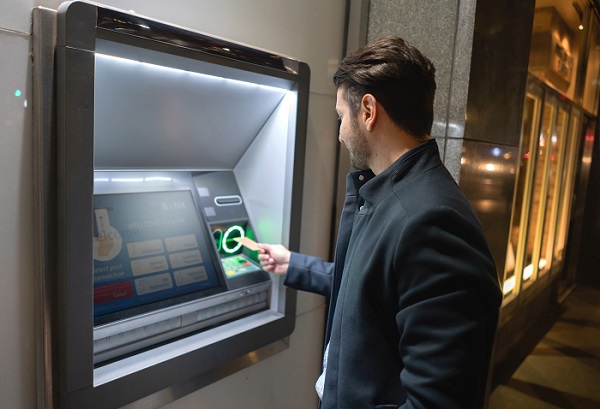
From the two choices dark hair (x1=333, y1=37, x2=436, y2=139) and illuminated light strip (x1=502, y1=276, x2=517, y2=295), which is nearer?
dark hair (x1=333, y1=37, x2=436, y2=139)

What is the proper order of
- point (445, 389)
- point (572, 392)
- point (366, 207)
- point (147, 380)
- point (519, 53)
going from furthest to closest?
point (572, 392), point (519, 53), point (147, 380), point (366, 207), point (445, 389)

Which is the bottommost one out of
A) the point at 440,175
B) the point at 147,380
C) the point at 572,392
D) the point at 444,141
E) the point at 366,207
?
the point at 572,392

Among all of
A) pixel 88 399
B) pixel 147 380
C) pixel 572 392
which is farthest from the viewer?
pixel 572 392

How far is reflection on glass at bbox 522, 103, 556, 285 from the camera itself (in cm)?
367

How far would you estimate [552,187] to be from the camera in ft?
12.2

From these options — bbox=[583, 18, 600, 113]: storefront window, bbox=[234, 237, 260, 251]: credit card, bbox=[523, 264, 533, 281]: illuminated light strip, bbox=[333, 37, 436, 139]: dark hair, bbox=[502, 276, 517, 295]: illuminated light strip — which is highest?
bbox=[583, 18, 600, 113]: storefront window

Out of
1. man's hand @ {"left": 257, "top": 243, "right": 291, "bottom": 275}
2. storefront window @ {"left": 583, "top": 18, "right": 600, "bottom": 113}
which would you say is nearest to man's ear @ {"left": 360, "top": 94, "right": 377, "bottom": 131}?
man's hand @ {"left": 257, "top": 243, "right": 291, "bottom": 275}

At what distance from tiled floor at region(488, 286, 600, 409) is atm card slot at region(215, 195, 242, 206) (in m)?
2.30

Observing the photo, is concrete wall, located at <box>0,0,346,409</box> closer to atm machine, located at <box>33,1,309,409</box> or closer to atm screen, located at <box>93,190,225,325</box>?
atm machine, located at <box>33,1,309,409</box>

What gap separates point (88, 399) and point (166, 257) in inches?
22.3

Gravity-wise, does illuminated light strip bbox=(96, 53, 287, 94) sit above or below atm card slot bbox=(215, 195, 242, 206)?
above

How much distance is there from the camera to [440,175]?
4.23ft

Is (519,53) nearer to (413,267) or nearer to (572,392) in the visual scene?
(413,267)

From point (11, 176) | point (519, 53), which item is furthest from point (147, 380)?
point (519, 53)
